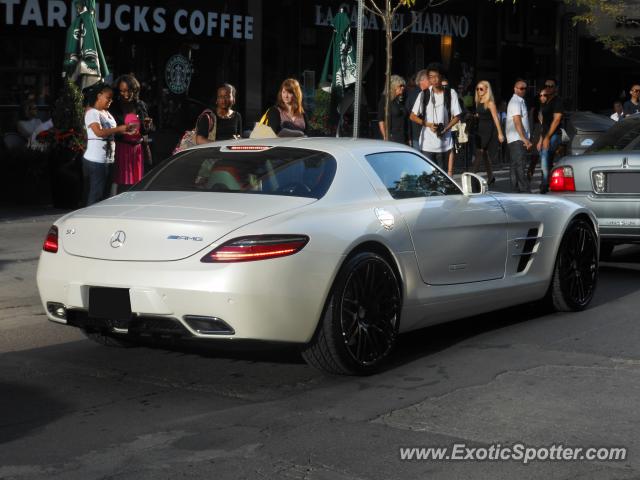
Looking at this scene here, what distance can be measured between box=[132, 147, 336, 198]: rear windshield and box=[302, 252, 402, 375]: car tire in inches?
21.1

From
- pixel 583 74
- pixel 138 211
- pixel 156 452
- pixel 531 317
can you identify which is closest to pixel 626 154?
pixel 531 317

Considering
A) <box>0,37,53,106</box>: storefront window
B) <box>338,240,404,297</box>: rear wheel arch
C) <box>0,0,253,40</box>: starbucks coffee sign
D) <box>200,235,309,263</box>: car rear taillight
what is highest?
<box>0,0,253,40</box>: starbucks coffee sign

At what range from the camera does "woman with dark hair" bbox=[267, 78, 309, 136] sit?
13055mm

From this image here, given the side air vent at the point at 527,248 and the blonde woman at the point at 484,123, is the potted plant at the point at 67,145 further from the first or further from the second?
the side air vent at the point at 527,248

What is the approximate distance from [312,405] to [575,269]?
143 inches

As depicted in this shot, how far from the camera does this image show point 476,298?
8.16 meters

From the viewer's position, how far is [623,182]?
1152cm

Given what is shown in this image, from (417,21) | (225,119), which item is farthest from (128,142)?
(417,21)

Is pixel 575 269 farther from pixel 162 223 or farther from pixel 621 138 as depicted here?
pixel 162 223

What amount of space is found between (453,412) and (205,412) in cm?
121

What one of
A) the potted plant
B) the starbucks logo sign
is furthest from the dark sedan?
the starbucks logo sign

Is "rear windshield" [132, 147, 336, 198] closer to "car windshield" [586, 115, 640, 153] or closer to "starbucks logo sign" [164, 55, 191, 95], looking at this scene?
"car windshield" [586, 115, 640, 153]

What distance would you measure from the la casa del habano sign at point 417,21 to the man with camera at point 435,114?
28.8ft

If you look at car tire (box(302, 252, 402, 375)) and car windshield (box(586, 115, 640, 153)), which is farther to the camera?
car windshield (box(586, 115, 640, 153))
